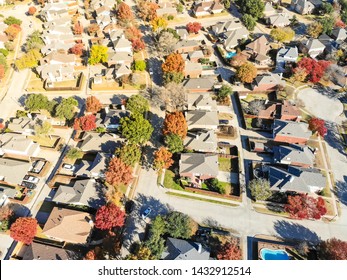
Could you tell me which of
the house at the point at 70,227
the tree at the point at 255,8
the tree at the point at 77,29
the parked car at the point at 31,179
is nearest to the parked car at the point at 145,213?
the house at the point at 70,227

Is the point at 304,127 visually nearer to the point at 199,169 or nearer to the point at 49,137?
the point at 199,169

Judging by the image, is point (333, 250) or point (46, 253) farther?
point (46, 253)

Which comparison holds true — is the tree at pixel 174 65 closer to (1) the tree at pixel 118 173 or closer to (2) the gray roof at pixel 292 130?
(2) the gray roof at pixel 292 130

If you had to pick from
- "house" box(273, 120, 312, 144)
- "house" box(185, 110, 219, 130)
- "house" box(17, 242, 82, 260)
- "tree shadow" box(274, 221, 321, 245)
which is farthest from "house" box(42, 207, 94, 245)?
"house" box(273, 120, 312, 144)

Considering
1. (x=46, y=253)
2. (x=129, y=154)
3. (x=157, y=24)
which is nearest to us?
(x=46, y=253)

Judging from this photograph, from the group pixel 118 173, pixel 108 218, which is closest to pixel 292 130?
pixel 118 173

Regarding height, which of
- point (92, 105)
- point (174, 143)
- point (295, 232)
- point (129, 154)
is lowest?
point (295, 232)

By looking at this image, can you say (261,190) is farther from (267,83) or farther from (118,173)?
(267,83)
